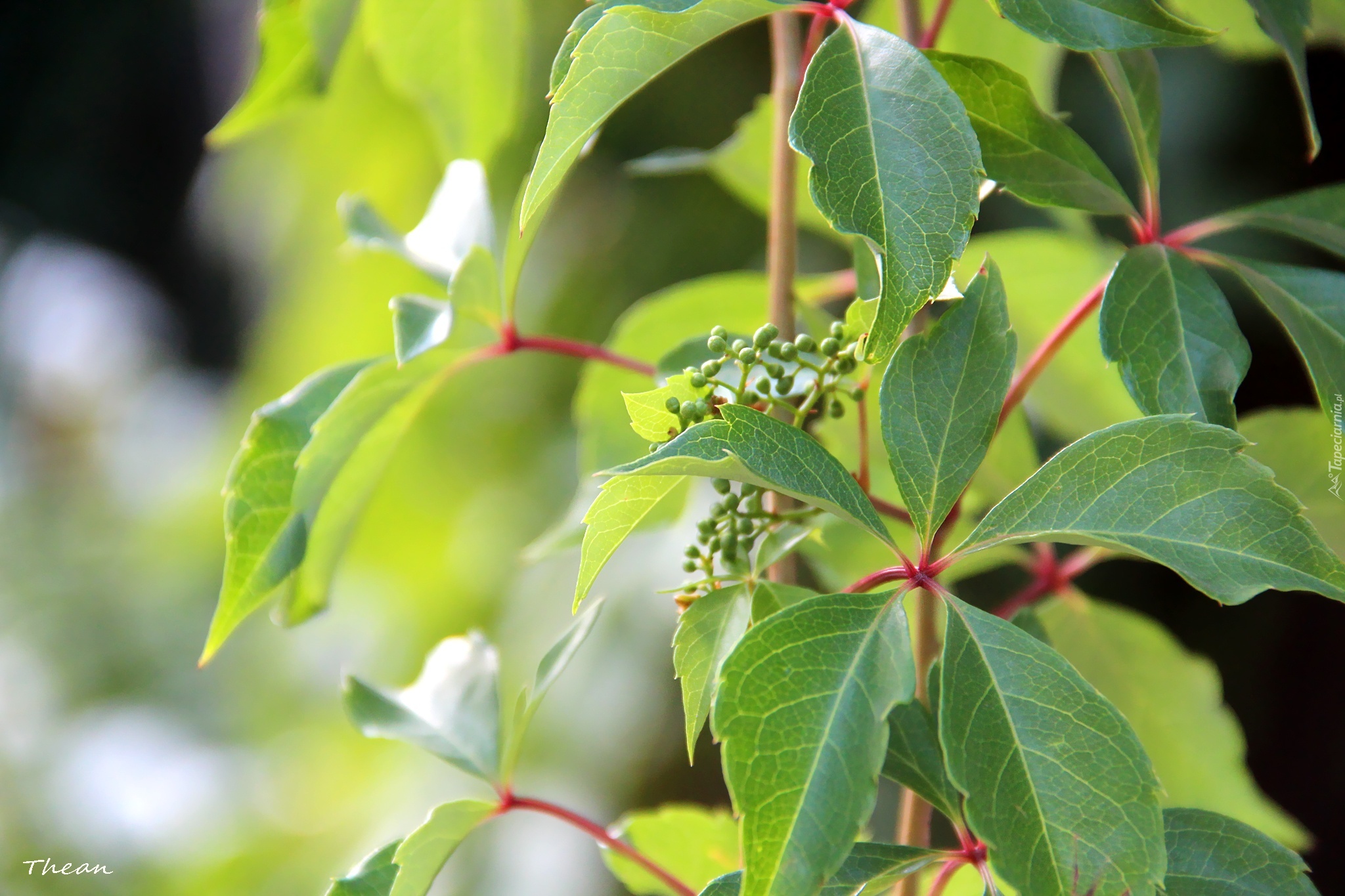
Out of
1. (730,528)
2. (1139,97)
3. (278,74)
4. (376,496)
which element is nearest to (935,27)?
(1139,97)

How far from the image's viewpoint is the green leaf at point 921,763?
10.5 inches

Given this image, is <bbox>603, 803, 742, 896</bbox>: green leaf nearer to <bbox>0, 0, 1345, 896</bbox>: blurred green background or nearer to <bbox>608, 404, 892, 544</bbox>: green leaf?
<bbox>608, 404, 892, 544</bbox>: green leaf

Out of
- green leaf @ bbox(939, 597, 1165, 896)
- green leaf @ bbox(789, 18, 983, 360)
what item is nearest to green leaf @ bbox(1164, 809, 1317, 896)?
green leaf @ bbox(939, 597, 1165, 896)

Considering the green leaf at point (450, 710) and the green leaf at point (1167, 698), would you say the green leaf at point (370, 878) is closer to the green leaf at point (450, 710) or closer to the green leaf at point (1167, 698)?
the green leaf at point (450, 710)

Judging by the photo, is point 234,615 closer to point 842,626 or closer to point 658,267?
point 842,626

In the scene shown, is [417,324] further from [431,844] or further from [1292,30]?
[1292,30]

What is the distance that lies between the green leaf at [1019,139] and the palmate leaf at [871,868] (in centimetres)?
18

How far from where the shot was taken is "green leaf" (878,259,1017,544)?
0.24 metres

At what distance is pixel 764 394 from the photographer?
0.90ft

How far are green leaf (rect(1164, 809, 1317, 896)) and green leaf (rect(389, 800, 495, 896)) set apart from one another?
0.68ft

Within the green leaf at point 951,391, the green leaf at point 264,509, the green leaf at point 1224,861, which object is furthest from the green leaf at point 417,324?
the green leaf at point 1224,861

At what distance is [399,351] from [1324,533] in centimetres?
38

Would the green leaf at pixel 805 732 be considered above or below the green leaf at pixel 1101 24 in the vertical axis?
below

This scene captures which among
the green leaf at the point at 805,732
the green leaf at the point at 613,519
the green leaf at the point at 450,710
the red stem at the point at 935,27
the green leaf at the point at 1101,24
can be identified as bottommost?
the green leaf at the point at 450,710
